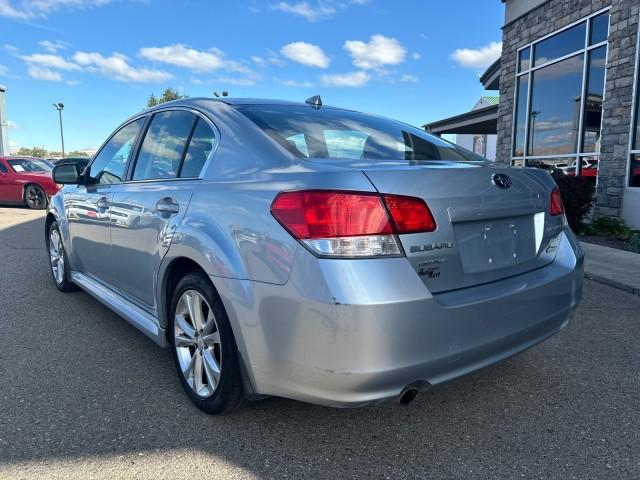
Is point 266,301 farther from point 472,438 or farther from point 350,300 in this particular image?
point 472,438

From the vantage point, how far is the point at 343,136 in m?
2.81

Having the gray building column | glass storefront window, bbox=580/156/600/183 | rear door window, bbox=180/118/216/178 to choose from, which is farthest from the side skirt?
the gray building column

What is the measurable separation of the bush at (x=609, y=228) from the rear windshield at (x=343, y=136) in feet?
20.3

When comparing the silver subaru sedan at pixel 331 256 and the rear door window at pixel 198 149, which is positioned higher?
the rear door window at pixel 198 149

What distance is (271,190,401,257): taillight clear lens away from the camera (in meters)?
1.91

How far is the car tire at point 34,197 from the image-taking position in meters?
13.9

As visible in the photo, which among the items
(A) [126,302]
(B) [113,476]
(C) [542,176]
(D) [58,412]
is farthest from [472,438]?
(A) [126,302]

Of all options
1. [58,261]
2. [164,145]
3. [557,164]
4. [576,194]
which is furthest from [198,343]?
[557,164]

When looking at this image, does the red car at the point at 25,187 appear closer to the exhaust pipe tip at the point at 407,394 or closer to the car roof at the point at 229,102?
the car roof at the point at 229,102

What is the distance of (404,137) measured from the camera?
3.02 m

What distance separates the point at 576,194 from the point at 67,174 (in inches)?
290

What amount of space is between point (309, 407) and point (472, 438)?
0.81 metres

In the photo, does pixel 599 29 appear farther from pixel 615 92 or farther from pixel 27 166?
pixel 27 166

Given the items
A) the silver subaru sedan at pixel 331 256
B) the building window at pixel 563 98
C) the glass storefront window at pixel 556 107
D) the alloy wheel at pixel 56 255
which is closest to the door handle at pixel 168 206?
the silver subaru sedan at pixel 331 256
